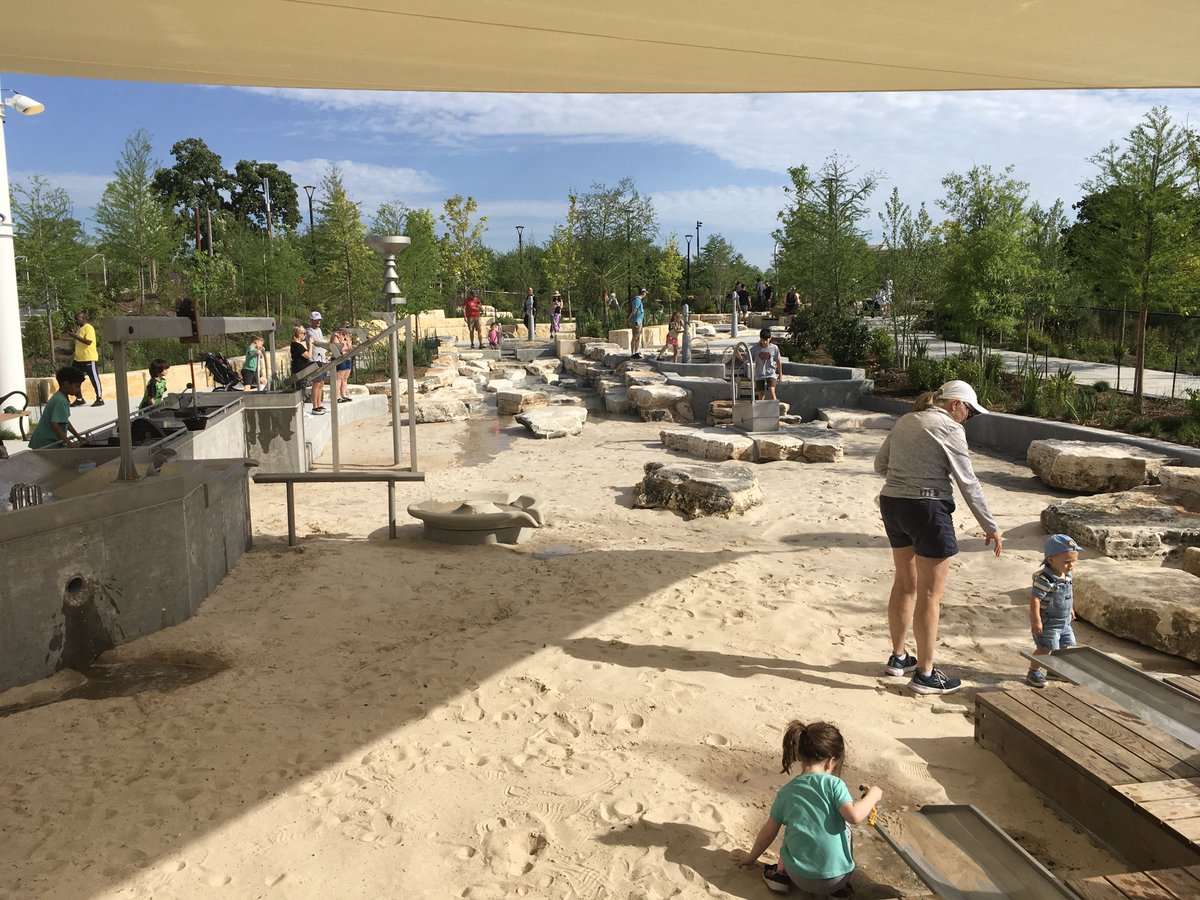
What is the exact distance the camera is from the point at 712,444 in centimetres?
1130

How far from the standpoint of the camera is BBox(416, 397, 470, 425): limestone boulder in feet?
48.3

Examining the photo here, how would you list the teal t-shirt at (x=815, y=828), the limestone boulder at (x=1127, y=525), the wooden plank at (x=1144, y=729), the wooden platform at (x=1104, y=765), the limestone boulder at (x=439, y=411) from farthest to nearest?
the limestone boulder at (x=439, y=411)
the limestone boulder at (x=1127, y=525)
the wooden plank at (x=1144, y=729)
the wooden platform at (x=1104, y=765)
the teal t-shirt at (x=815, y=828)

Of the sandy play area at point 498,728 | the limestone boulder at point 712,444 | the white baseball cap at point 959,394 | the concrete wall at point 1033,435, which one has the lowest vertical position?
the sandy play area at point 498,728

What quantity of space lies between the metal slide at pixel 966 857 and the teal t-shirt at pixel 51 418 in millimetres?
5810

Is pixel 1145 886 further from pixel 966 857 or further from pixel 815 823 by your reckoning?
pixel 815 823

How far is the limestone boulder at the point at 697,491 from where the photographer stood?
328 inches

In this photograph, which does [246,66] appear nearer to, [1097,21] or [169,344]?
[1097,21]

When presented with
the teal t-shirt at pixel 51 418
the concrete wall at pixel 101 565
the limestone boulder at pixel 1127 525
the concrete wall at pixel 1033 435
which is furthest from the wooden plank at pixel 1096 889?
the concrete wall at pixel 1033 435

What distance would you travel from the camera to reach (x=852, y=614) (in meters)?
5.61

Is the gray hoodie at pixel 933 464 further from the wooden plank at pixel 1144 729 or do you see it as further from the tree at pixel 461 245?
the tree at pixel 461 245

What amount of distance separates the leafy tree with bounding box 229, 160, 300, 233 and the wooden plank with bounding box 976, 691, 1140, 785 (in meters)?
55.9

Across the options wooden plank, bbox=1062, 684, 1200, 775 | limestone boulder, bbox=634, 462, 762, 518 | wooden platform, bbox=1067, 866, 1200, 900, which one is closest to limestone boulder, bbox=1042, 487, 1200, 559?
limestone boulder, bbox=634, 462, 762, 518

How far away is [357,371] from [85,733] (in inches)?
605

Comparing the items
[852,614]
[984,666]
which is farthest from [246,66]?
[984,666]
